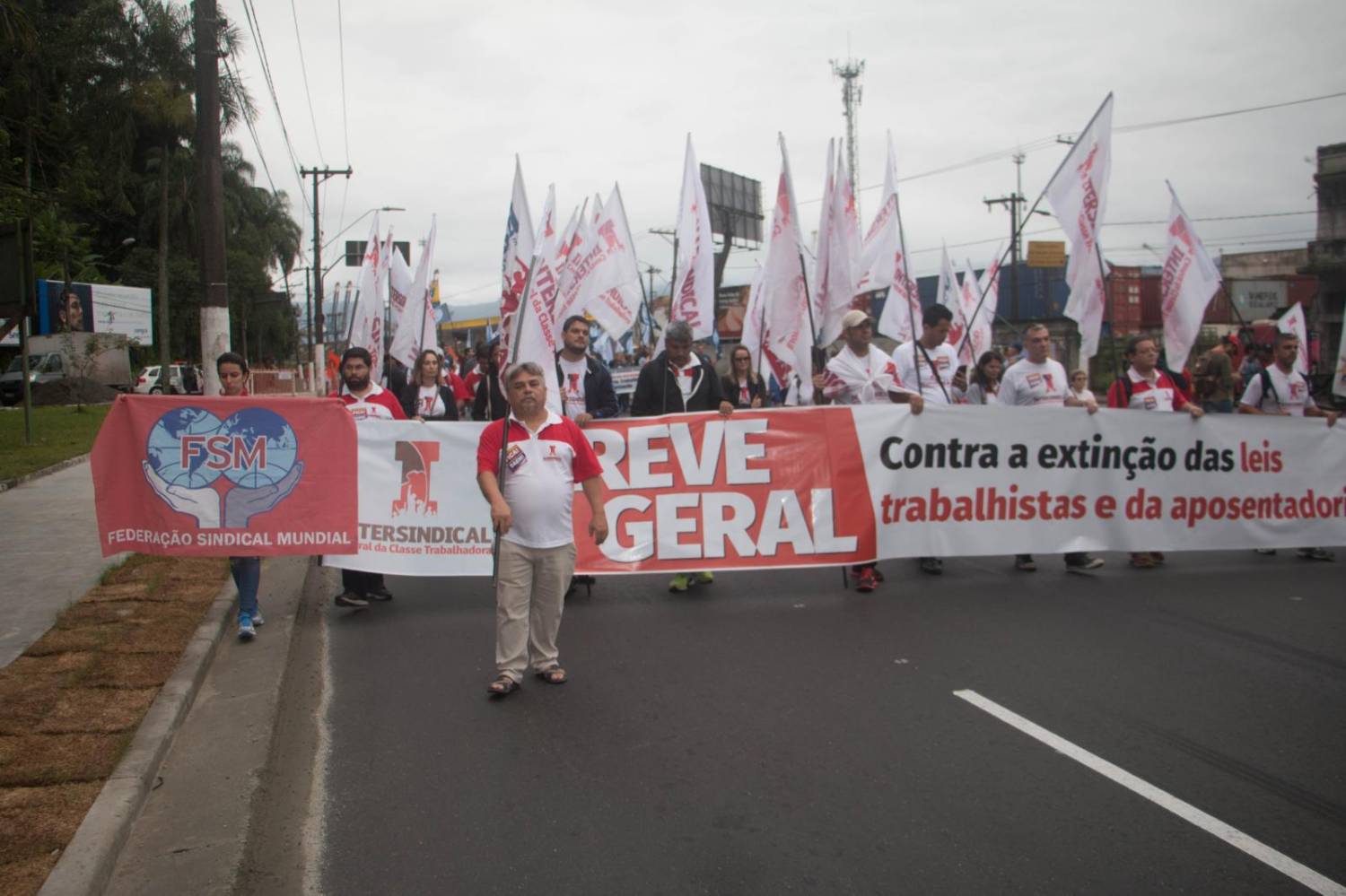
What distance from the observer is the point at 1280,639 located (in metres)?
6.09

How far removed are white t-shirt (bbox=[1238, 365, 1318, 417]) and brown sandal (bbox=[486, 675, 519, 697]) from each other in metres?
8.01

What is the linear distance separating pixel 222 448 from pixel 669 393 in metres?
3.26

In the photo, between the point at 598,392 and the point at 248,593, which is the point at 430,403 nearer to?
the point at 598,392

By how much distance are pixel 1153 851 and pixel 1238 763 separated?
3.42 feet

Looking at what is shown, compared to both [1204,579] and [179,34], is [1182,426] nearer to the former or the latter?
[1204,579]

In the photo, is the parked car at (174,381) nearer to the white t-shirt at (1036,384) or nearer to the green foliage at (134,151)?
the green foliage at (134,151)

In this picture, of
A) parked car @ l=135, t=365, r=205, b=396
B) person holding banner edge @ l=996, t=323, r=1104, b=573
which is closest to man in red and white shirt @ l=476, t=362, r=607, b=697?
person holding banner edge @ l=996, t=323, r=1104, b=573

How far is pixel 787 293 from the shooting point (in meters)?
8.91

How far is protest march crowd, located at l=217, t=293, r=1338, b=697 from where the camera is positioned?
5.16 meters

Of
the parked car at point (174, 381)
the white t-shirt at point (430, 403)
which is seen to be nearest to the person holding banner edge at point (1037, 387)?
the white t-shirt at point (430, 403)

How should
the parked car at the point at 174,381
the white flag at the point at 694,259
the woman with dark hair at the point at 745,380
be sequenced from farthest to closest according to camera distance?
the parked car at the point at 174,381 → the white flag at the point at 694,259 → the woman with dark hair at the point at 745,380

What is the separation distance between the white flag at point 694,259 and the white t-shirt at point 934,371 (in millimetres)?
2745

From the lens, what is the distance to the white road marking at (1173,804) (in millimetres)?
3240

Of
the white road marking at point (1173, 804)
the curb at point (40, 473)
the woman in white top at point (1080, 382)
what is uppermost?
the woman in white top at point (1080, 382)
